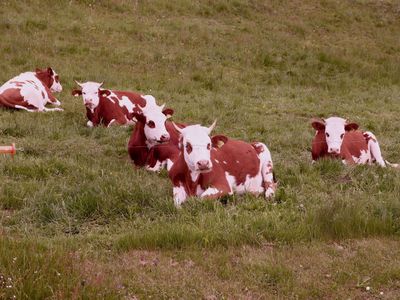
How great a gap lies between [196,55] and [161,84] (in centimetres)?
341

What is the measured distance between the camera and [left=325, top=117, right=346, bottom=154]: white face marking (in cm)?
918

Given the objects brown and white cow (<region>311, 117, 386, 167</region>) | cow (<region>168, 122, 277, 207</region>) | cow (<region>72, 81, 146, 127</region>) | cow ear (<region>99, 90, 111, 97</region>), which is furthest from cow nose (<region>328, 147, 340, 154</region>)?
cow ear (<region>99, 90, 111, 97</region>)

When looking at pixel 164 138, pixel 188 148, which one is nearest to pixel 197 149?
pixel 188 148

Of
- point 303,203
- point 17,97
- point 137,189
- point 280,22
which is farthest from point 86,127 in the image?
point 280,22

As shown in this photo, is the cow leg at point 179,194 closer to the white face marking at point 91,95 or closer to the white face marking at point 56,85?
the white face marking at point 91,95

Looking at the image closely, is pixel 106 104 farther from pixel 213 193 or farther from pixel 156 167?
pixel 213 193

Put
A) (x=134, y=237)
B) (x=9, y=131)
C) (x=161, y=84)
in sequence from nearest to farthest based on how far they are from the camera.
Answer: (x=134, y=237) < (x=9, y=131) < (x=161, y=84)

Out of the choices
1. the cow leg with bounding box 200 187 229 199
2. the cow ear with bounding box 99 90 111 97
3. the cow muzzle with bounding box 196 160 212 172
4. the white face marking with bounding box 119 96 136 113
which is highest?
the cow muzzle with bounding box 196 160 212 172

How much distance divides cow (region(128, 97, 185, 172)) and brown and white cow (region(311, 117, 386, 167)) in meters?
2.37

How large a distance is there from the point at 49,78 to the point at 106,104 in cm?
380

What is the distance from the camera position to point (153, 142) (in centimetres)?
934

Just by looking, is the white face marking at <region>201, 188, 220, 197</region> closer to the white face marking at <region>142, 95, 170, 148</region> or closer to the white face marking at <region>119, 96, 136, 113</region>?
the white face marking at <region>142, 95, 170, 148</region>

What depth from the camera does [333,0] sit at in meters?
29.3

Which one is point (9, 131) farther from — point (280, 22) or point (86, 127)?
point (280, 22)
